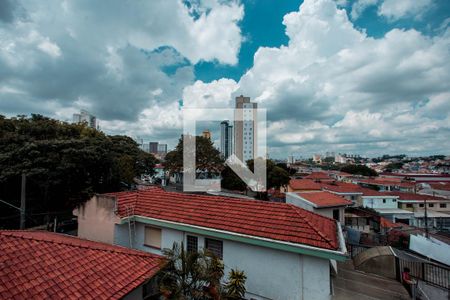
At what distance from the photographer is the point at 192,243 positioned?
795 cm

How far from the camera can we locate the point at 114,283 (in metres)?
4.88

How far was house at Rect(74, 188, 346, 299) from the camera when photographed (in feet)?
19.7

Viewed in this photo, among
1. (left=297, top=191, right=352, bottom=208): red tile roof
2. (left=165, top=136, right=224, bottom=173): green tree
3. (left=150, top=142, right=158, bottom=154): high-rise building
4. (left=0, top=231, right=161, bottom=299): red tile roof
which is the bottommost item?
(left=297, top=191, right=352, bottom=208): red tile roof

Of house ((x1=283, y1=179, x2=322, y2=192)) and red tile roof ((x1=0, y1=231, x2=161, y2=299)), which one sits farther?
house ((x1=283, y1=179, x2=322, y2=192))

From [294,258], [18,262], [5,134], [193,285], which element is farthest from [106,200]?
[5,134]

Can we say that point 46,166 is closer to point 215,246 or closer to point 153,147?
point 215,246

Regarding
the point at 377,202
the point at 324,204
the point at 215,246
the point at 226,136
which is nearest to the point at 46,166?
the point at 215,246

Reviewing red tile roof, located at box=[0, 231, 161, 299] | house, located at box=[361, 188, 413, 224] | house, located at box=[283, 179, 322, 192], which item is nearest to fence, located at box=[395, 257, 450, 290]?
red tile roof, located at box=[0, 231, 161, 299]

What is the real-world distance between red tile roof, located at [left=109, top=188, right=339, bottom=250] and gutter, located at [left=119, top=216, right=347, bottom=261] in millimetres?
114

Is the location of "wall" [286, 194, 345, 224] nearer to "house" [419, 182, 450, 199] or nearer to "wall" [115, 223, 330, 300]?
"wall" [115, 223, 330, 300]

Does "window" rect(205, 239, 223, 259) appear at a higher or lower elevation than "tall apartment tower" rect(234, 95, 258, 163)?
lower

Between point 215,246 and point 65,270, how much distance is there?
166 inches

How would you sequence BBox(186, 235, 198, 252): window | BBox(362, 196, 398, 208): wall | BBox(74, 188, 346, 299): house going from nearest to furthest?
1. BBox(74, 188, 346, 299): house
2. BBox(186, 235, 198, 252): window
3. BBox(362, 196, 398, 208): wall

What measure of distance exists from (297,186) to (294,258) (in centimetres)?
2922
